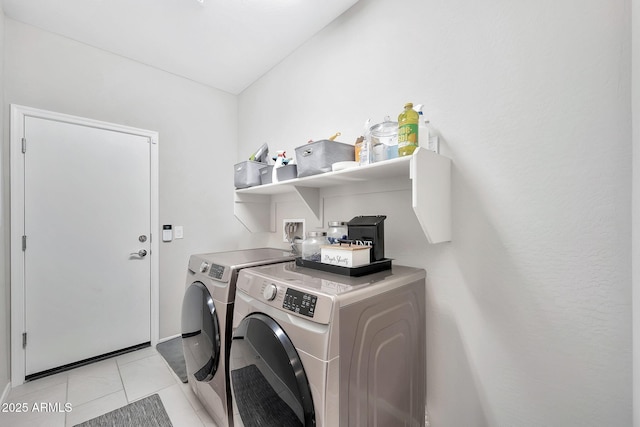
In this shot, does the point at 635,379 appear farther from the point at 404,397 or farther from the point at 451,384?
the point at 404,397

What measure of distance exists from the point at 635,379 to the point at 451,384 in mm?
642

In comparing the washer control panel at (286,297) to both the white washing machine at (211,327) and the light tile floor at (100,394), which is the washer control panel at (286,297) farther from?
the light tile floor at (100,394)

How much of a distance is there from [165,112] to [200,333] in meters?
2.18

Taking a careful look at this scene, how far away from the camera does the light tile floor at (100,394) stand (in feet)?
5.04

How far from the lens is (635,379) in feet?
2.60

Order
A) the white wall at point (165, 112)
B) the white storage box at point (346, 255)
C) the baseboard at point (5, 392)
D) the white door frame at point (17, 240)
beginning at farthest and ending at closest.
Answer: the white wall at point (165, 112), the white door frame at point (17, 240), the baseboard at point (5, 392), the white storage box at point (346, 255)

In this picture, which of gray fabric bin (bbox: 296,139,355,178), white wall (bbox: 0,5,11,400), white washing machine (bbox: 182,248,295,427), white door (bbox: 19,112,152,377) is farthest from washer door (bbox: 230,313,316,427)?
white wall (bbox: 0,5,11,400)

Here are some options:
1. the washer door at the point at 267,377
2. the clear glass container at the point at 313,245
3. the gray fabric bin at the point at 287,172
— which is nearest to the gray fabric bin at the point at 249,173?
the gray fabric bin at the point at 287,172

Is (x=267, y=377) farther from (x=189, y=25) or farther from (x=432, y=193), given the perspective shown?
(x=189, y=25)

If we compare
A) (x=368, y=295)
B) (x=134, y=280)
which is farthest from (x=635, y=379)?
(x=134, y=280)

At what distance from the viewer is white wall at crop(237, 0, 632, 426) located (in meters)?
0.87

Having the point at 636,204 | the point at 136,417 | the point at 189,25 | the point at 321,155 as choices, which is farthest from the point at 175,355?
the point at 636,204

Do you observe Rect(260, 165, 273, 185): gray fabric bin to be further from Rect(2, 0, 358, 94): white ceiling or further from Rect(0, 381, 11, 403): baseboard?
Rect(0, 381, 11, 403): baseboard

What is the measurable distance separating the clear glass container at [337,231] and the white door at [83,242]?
1957 mm
